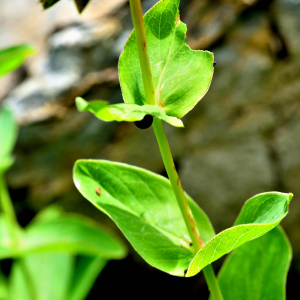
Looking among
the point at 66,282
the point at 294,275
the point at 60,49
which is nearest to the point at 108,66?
the point at 60,49

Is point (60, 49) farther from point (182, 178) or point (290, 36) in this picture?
point (290, 36)

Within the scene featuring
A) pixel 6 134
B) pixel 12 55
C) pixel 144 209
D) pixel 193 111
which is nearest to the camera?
pixel 144 209

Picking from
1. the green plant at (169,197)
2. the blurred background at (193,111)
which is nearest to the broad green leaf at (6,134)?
the blurred background at (193,111)

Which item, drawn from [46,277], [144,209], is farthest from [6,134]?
[144,209]

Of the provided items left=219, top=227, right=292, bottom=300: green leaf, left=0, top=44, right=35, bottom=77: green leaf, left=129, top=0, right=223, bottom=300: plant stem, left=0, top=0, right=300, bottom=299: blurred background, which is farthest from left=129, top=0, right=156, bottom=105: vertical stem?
left=0, top=0, right=300, bottom=299: blurred background

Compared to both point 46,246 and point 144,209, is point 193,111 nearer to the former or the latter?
point 46,246
